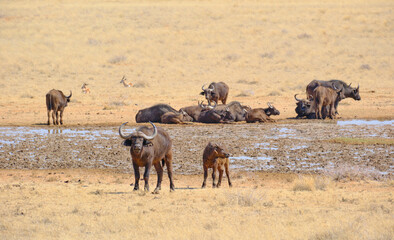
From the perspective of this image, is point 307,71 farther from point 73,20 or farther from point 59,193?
point 59,193

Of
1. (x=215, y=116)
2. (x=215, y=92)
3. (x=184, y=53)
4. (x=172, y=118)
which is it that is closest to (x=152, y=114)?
(x=172, y=118)

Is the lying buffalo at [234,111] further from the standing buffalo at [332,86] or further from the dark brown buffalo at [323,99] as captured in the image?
the standing buffalo at [332,86]

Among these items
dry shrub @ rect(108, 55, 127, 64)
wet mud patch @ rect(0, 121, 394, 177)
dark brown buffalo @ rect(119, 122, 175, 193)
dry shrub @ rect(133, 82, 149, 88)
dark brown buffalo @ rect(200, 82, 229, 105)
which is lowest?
wet mud patch @ rect(0, 121, 394, 177)

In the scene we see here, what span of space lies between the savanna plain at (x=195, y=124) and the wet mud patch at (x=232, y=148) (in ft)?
0.22

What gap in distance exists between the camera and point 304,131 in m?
21.1

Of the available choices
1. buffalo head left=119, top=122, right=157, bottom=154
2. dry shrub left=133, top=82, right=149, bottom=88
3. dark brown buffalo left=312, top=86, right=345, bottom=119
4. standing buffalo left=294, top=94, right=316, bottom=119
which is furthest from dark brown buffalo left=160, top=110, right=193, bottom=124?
dry shrub left=133, top=82, right=149, bottom=88

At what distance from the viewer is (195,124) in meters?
23.7

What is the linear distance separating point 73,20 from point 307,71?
2527 cm

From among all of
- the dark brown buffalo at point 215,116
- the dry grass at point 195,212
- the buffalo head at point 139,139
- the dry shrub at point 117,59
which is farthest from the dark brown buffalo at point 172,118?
the dry shrub at point 117,59

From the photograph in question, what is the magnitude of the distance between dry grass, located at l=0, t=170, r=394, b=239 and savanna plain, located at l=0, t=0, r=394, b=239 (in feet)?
0.12

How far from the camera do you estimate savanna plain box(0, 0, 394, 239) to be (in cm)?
966

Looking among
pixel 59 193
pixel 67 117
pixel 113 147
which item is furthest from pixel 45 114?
pixel 59 193

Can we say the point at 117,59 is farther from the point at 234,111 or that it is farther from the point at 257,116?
the point at 257,116

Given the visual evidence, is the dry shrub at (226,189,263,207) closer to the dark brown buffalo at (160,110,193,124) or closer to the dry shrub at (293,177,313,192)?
the dry shrub at (293,177,313,192)
